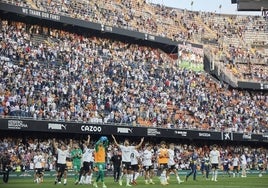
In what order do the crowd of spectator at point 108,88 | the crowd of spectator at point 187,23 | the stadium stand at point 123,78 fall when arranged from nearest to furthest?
the stadium stand at point 123,78
the crowd of spectator at point 108,88
the crowd of spectator at point 187,23

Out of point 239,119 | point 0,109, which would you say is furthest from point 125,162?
point 239,119

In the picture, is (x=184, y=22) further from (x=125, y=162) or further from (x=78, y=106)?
(x=125, y=162)

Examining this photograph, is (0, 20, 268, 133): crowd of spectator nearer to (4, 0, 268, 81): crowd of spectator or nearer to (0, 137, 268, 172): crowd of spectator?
(0, 137, 268, 172): crowd of spectator

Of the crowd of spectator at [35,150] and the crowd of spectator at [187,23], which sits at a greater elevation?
the crowd of spectator at [187,23]

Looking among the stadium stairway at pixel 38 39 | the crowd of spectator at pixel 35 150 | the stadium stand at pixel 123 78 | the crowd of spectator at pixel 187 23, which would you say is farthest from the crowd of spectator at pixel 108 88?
the crowd of spectator at pixel 187 23

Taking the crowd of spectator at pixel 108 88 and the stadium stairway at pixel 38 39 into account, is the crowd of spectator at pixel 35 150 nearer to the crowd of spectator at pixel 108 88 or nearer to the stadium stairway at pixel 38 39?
the crowd of spectator at pixel 108 88

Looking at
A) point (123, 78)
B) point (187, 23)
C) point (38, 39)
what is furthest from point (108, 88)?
point (187, 23)

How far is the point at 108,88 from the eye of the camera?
4778 cm

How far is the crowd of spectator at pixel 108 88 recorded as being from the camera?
41625 millimetres

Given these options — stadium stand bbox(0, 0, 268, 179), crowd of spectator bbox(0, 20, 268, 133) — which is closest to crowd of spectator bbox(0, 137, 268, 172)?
stadium stand bbox(0, 0, 268, 179)

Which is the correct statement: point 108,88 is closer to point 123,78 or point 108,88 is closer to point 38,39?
point 123,78

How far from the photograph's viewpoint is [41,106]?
4094cm

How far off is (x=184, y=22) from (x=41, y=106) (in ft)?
104

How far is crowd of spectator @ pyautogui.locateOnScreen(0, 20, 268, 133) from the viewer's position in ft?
137
